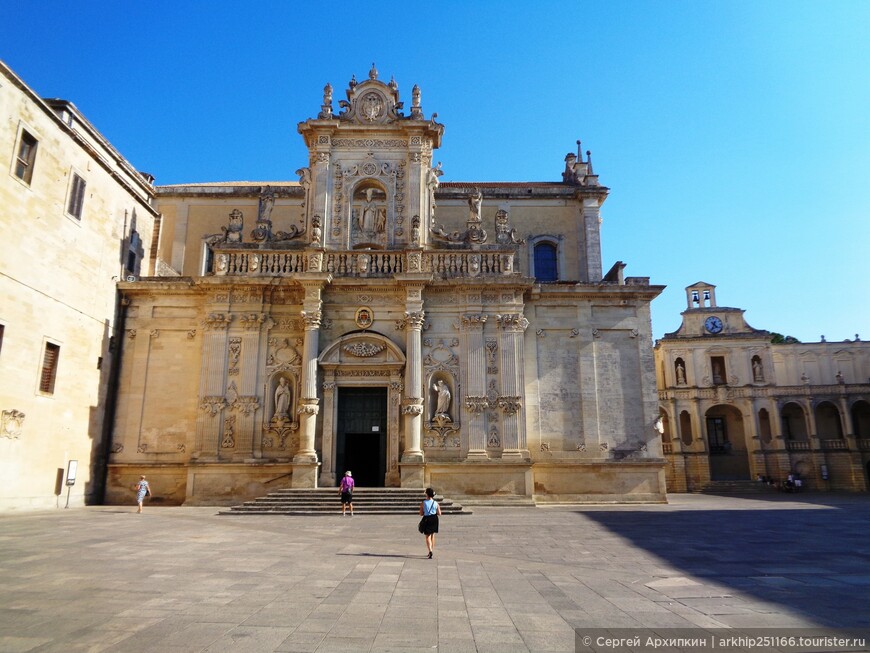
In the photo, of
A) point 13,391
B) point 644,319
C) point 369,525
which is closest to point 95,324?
point 13,391

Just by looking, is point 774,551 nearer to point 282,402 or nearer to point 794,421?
point 282,402

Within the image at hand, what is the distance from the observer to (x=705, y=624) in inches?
267

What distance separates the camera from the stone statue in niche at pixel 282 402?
79.2 feet

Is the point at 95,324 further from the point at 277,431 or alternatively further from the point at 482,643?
the point at 482,643

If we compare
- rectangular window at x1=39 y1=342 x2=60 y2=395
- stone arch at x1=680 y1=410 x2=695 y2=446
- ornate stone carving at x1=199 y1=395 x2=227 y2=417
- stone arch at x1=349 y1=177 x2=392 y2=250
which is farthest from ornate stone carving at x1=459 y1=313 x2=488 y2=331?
stone arch at x1=680 y1=410 x2=695 y2=446

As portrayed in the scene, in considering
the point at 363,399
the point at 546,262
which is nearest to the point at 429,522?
the point at 363,399

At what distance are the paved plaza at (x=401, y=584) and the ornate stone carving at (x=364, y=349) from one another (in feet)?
30.1

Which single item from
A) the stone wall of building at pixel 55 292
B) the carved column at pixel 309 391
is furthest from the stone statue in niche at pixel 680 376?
the stone wall of building at pixel 55 292

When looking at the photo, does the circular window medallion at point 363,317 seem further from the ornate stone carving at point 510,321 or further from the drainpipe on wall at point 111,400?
the drainpipe on wall at point 111,400

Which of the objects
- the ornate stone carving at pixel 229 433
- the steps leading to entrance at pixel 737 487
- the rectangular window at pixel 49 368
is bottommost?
the steps leading to entrance at pixel 737 487

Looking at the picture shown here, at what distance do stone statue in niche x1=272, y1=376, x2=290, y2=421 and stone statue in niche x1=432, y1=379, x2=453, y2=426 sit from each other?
607 centimetres

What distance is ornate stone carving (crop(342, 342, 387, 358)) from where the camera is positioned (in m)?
24.8

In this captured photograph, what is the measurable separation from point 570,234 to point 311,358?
641 inches

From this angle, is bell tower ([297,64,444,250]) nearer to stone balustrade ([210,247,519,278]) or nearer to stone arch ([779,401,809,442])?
stone balustrade ([210,247,519,278])
